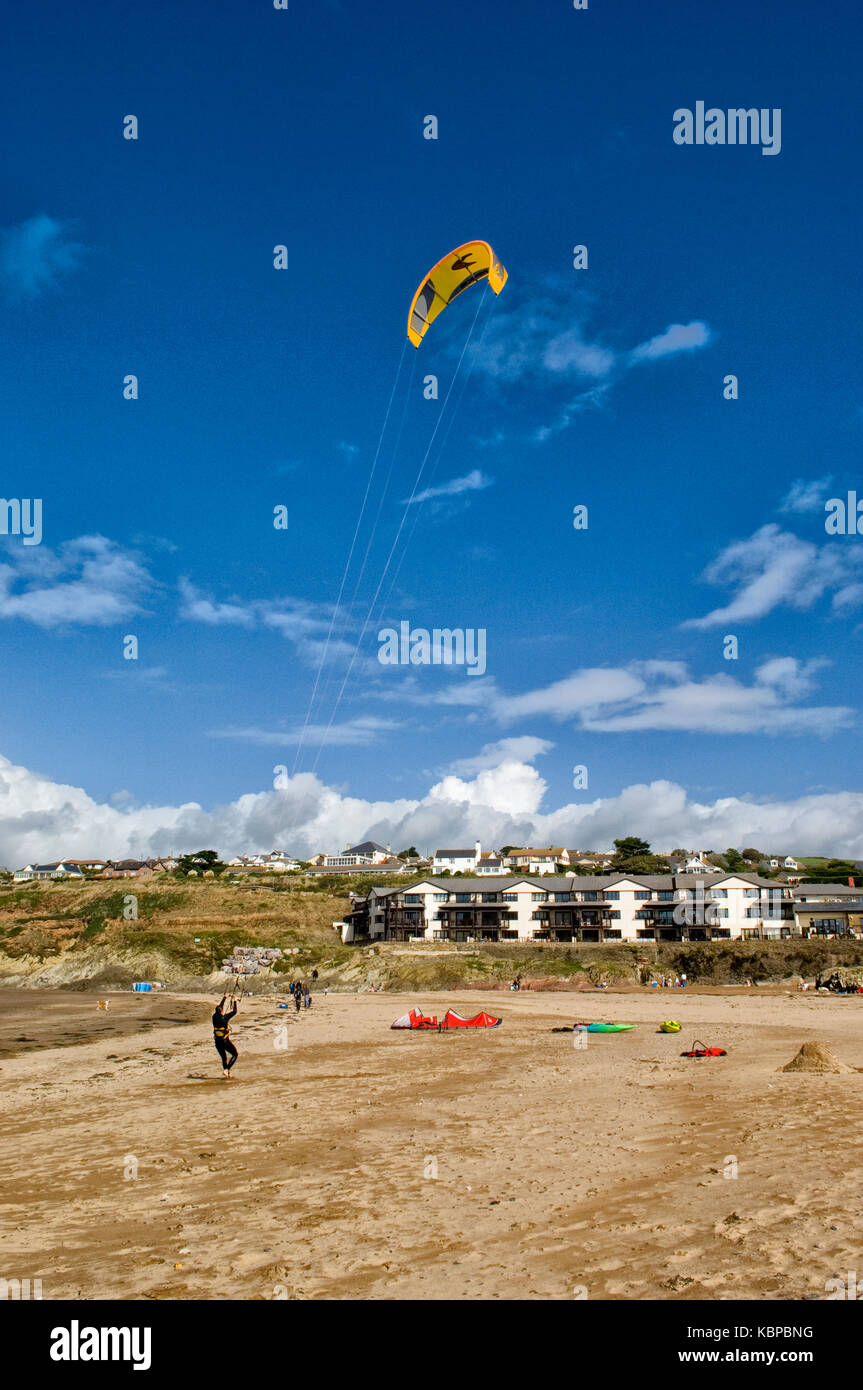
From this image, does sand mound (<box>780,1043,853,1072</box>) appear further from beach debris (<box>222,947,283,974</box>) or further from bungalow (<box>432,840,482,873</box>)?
bungalow (<box>432,840,482,873</box>)

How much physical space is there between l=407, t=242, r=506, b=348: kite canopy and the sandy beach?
25.8 metres

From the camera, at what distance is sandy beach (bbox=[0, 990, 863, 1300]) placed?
664 centimetres

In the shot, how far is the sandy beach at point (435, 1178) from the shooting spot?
6.64 m

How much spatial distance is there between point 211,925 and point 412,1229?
83.8m

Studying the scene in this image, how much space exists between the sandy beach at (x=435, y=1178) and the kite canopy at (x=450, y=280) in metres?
25.8

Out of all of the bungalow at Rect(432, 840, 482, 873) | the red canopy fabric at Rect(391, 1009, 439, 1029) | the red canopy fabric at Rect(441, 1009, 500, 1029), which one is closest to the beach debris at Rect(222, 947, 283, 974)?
the red canopy fabric at Rect(391, 1009, 439, 1029)

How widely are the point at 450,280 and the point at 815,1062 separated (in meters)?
28.6

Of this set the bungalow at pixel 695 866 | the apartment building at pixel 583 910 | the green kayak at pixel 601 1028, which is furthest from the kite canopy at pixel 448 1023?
the bungalow at pixel 695 866

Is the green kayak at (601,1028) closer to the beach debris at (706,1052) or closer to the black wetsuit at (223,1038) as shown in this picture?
the beach debris at (706,1052)

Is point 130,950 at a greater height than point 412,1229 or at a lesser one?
lesser

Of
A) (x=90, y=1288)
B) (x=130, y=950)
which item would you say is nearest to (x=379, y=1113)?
(x=90, y=1288)
